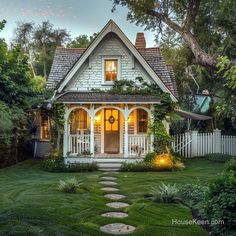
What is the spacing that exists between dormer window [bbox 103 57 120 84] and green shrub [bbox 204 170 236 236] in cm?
1172

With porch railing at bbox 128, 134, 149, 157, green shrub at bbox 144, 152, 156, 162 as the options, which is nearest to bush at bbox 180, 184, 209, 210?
green shrub at bbox 144, 152, 156, 162

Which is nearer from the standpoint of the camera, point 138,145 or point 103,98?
point 103,98

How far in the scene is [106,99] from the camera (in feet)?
51.8

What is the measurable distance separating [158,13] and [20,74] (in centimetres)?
856

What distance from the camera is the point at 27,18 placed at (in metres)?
39.6

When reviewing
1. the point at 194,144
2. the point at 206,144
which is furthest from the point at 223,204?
the point at 206,144

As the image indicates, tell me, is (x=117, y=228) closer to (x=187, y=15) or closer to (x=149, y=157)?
(x=149, y=157)

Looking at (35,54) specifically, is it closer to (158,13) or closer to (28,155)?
(28,155)

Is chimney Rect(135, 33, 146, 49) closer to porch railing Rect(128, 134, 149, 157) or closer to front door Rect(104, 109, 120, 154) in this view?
front door Rect(104, 109, 120, 154)

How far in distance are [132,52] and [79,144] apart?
17.5 feet

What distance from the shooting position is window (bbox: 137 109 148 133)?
17688 mm

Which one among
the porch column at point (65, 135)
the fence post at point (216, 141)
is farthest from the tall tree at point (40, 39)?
the fence post at point (216, 141)

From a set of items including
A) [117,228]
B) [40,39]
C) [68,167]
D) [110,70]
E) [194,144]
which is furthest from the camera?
[40,39]

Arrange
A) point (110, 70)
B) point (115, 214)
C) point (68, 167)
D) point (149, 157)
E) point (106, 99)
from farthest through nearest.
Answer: point (110, 70) < point (106, 99) < point (149, 157) < point (68, 167) < point (115, 214)
